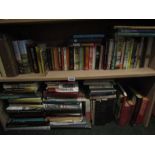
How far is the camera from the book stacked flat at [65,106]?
105cm

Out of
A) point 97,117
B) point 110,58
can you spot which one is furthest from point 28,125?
point 110,58

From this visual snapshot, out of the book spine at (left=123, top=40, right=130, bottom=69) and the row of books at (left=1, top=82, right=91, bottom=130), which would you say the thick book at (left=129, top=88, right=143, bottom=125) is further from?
the row of books at (left=1, top=82, right=91, bottom=130)

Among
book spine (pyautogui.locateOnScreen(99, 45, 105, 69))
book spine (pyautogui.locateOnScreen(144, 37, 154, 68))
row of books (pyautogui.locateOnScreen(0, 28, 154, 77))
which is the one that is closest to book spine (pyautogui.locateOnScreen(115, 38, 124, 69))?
row of books (pyautogui.locateOnScreen(0, 28, 154, 77))

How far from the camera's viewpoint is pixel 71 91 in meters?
1.04

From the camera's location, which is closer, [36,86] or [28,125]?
[36,86]

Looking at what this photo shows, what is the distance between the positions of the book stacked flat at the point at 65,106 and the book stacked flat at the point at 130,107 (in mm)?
313

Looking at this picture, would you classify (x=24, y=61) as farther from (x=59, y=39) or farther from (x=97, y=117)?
(x=97, y=117)

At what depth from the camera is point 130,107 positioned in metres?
1.15

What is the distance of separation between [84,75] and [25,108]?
0.63 meters

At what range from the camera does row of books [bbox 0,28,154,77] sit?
920 mm

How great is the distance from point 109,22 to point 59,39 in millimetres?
474

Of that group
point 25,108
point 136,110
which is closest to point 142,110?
point 136,110

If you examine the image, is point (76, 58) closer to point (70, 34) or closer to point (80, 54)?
point (80, 54)

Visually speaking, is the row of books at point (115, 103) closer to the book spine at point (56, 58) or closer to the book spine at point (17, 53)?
the book spine at point (56, 58)
